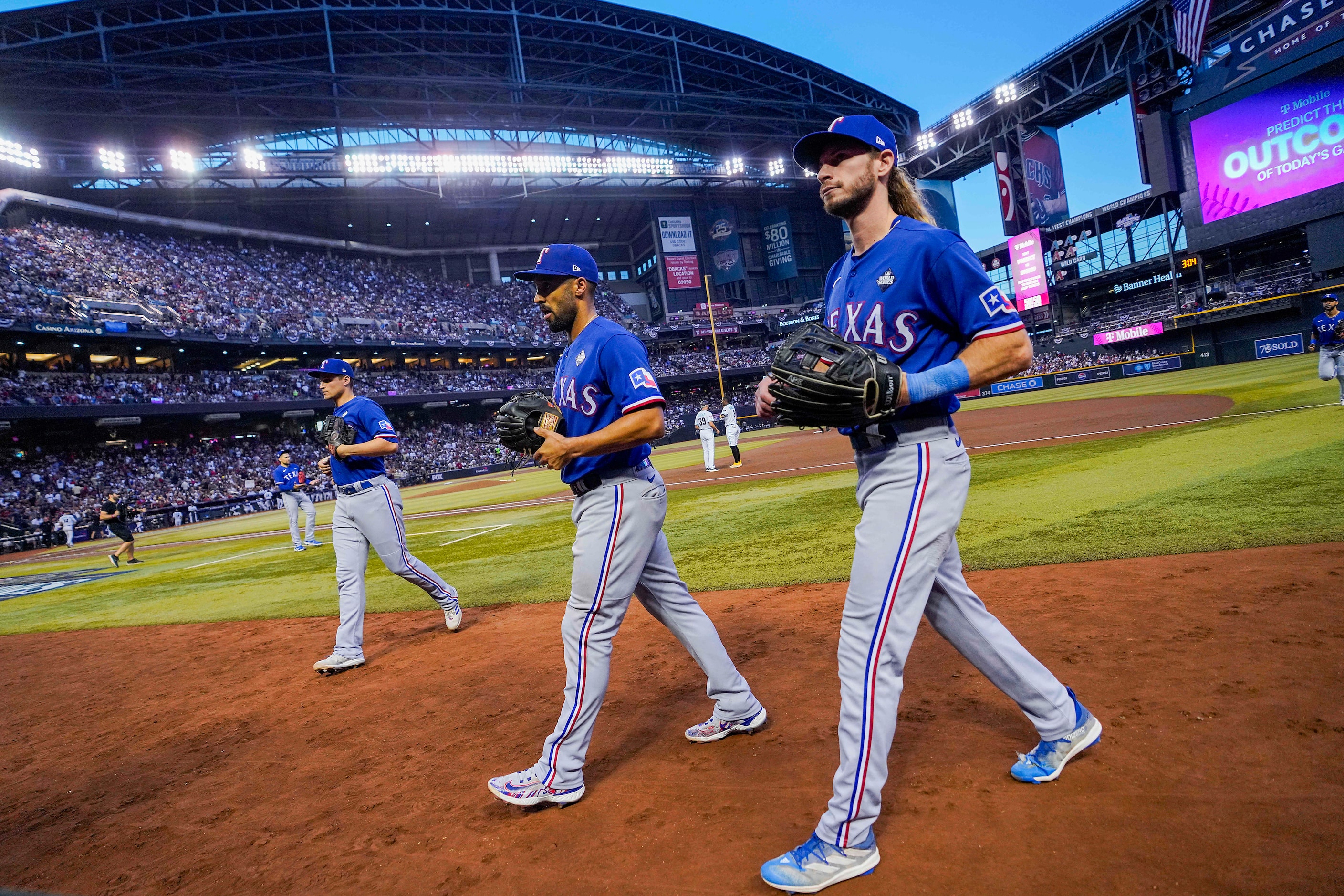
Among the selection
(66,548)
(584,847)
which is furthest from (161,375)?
(584,847)

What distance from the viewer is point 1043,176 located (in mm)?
42438

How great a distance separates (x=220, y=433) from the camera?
124ft

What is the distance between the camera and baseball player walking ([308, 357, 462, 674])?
5.07 metres

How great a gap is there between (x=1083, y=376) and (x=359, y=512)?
38.1 m

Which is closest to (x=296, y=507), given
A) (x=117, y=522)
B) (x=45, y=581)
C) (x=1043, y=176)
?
(x=117, y=522)

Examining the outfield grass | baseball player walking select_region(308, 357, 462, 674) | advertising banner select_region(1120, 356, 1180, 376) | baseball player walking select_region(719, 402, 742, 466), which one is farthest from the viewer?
advertising banner select_region(1120, 356, 1180, 376)

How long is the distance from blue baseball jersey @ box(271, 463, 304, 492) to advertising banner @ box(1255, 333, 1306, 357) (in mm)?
37433

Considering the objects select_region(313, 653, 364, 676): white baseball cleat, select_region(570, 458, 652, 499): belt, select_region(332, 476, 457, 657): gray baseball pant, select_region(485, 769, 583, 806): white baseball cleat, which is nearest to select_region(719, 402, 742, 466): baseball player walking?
select_region(332, 476, 457, 657): gray baseball pant

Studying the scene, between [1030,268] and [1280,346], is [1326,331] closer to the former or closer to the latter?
[1280,346]

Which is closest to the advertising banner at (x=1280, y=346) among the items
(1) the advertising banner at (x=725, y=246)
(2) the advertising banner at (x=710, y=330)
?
(2) the advertising banner at (x=710, y=330)

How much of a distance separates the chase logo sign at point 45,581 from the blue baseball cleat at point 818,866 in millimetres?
14912

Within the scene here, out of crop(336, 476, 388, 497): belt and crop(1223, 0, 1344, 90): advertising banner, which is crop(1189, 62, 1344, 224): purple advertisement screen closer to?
crop(1223, 0, 1344, 90): advertising banner

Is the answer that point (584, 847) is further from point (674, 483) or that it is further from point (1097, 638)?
point (674, 483)

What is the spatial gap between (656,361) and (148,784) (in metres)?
53.2
